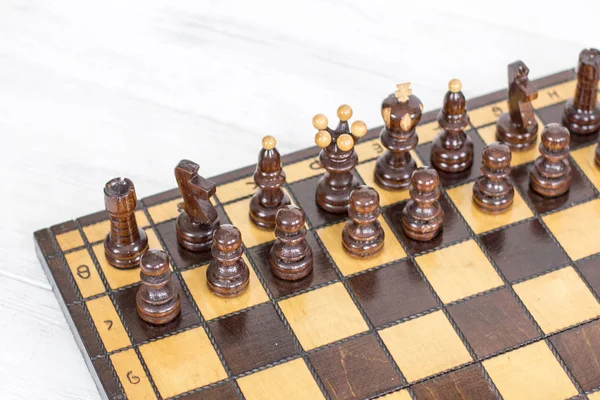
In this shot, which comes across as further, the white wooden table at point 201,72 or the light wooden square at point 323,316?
the white wooden table at point 201,72

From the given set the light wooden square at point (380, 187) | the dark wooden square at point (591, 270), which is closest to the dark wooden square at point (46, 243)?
the light wooden square at point (380, 187)

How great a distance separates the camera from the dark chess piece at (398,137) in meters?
3.71

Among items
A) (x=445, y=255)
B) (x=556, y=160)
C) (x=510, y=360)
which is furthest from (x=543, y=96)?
(x=510, y=360)

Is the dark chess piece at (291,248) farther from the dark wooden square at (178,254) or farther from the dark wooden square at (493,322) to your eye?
the dark wooden square at (493,322)

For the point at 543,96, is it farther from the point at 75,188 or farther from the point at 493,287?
the point at 75,188

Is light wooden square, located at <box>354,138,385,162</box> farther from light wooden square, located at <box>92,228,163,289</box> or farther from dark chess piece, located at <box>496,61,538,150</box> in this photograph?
light wooden square, located at <box>92,228,163,289</box>

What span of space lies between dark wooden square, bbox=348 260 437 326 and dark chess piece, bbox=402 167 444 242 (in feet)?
0.33

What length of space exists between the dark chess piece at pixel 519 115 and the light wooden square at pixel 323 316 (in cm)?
77

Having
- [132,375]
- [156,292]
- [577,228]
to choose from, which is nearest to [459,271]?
[577,228]

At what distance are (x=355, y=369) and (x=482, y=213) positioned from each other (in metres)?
0.68

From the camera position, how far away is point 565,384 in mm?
3352

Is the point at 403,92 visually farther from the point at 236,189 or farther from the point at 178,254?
the point at 178,254

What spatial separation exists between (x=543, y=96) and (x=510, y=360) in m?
1.12

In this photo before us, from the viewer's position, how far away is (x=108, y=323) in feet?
11.6
